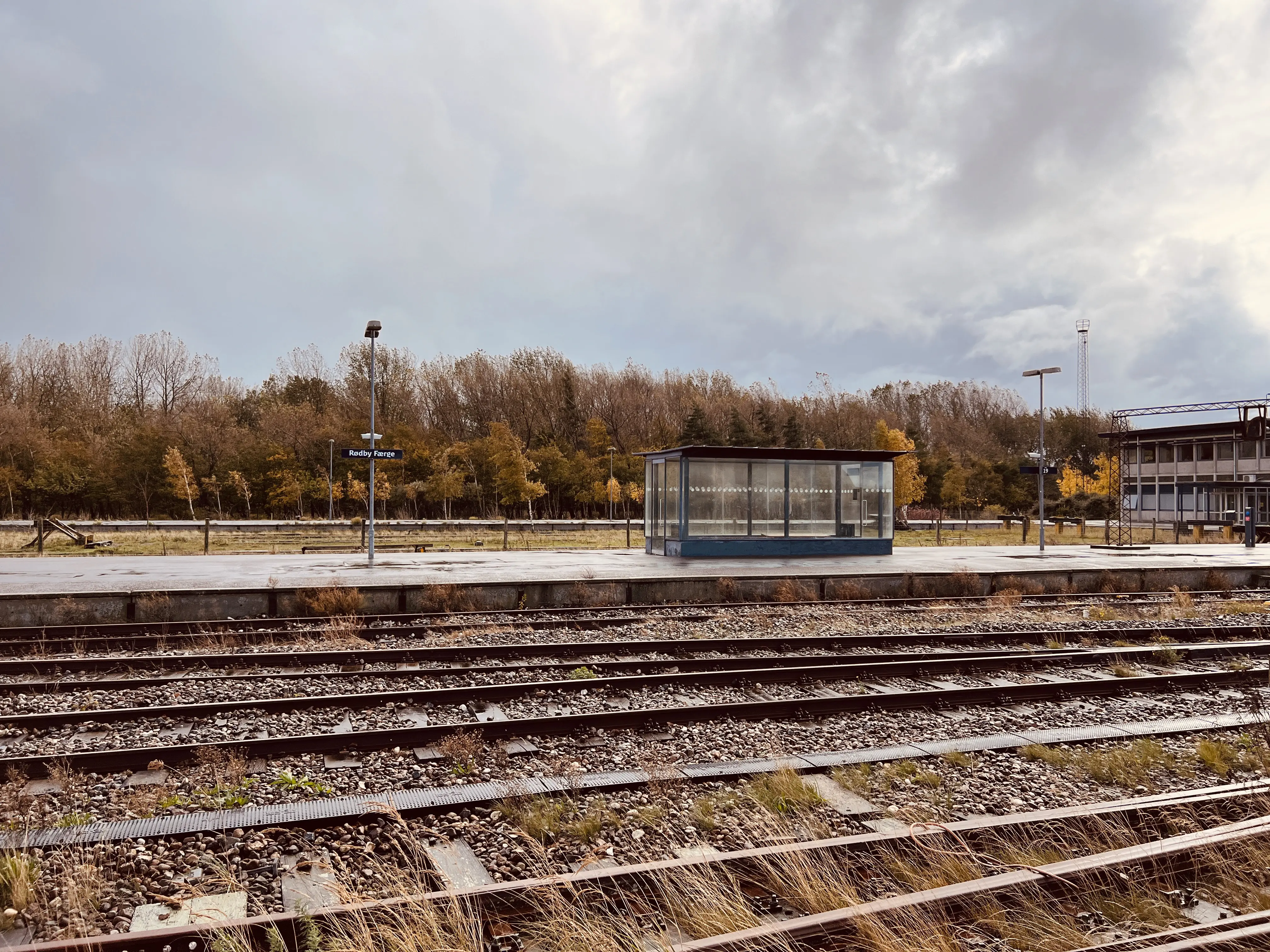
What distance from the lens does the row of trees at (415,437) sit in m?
60.0

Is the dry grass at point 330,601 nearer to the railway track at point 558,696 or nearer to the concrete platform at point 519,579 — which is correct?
the concrete platform at point 519,579

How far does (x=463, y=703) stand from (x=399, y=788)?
2552 millimetres

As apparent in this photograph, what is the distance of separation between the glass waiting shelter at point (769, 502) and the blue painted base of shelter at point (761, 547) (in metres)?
0.02

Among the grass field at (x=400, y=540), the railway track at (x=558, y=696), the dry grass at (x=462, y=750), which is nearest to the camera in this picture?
the railway track at (x=558, y=696)

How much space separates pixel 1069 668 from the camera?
10820mm

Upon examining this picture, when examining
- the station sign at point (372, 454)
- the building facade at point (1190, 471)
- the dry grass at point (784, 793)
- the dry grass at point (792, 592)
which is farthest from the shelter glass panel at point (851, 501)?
the building facade at point (1190, 471)

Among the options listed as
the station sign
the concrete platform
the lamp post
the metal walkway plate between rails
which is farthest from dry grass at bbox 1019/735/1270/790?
the lamp post

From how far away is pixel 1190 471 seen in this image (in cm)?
7188

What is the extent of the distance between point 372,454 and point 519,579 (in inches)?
222

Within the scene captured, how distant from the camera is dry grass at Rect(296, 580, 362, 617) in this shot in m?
15.1

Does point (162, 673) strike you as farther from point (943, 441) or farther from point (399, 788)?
point (943, 441)

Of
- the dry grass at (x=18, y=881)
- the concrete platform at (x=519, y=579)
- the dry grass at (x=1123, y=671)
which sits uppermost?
the concrete platform at (x=519, y=579)

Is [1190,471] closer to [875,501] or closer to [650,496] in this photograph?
[875,501]

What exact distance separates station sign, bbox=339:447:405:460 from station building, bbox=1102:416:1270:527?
5153 cm
